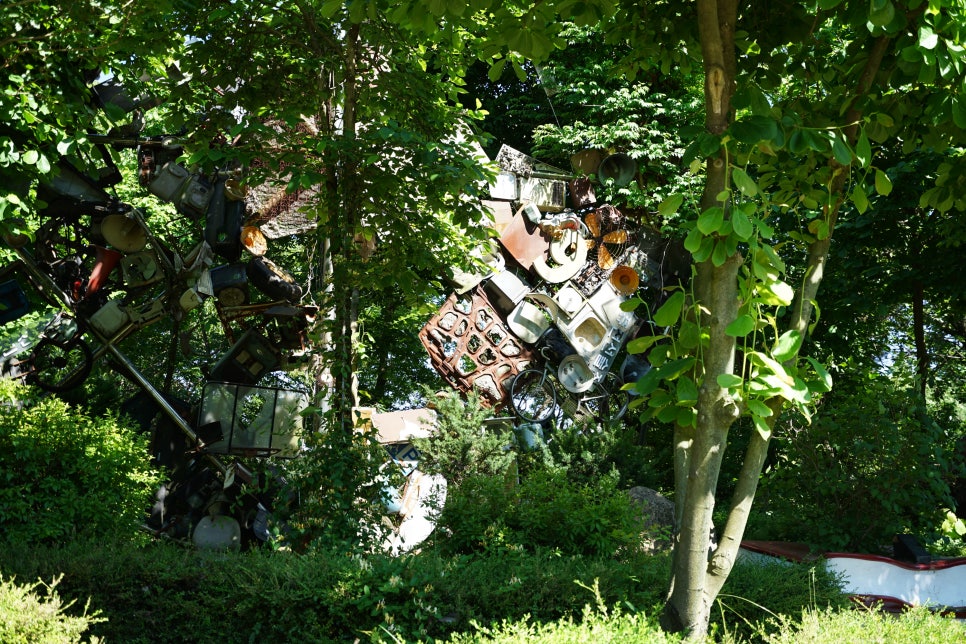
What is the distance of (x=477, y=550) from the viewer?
738cm

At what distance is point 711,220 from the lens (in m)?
3.56

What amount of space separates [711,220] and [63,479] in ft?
22.3

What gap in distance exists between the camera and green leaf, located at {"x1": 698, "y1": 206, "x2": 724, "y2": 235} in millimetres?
3533

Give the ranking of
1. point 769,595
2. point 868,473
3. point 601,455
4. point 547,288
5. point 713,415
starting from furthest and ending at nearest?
point 547,288, point 601,455, point 868,473, point 769,595, point 713,415

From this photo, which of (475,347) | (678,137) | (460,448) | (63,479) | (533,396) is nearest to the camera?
(63,479)

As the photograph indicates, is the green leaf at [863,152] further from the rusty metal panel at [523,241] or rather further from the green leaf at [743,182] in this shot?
the rusty metal panel at [523,241]

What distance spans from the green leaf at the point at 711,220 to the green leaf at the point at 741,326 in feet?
1.30

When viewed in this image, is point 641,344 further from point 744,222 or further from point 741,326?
point 744,222

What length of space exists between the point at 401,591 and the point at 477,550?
2233 mm

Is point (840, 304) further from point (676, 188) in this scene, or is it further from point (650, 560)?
point (650, 560)

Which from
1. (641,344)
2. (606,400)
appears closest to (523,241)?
(606,400)

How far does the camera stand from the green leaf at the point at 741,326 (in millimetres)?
3553

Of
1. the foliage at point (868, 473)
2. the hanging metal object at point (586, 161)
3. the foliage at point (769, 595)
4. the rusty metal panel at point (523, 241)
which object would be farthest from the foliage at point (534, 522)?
the hanging metal object at point (586, 161)

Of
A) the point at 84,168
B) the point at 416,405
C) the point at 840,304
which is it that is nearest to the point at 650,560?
the point at 84,168
